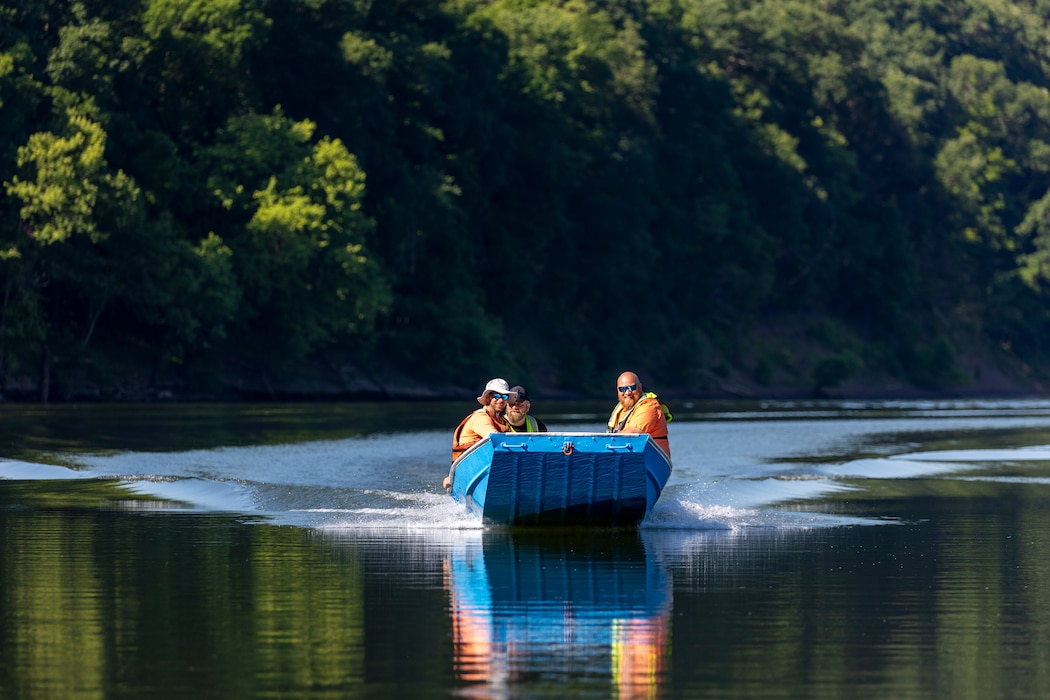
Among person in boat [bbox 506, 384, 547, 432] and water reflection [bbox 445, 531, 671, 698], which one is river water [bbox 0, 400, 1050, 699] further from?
person in boat [bbox 506, 384, 547, 432]

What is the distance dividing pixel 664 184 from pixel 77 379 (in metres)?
46.2

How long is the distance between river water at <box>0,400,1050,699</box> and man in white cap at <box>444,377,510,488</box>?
1052 millimetres

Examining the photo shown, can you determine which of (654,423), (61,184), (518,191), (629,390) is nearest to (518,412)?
(629,390)

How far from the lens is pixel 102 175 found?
64062mm

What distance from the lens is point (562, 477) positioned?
21.6 m

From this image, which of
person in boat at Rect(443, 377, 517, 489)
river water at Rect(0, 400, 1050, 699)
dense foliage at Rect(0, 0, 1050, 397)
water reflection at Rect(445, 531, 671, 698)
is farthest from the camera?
dense foliage at Rect(0, 0, 1050, 397)

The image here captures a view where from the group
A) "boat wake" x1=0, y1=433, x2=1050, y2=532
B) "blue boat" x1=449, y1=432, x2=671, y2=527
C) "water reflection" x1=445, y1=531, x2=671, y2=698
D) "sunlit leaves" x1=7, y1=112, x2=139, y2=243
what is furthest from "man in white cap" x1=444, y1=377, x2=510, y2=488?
"sunlit leaves" x1=7, y1=112, x2=139, y2=243

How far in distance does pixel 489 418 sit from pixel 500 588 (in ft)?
19.8

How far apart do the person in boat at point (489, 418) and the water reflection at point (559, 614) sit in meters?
1.60

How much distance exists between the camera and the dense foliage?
67.2 m

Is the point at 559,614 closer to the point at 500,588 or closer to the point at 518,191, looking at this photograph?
the point at 500,588

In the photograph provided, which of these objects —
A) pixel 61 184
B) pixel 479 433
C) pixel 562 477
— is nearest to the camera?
pixel 562 477

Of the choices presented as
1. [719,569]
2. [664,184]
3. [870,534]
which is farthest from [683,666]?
[664,184]

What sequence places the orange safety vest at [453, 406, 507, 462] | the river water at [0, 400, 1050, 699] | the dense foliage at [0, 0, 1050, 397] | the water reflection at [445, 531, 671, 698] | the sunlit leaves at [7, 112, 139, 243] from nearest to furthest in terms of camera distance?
the river water at [0, 400, 1050, 699] < the water reflection at [445, 531, 671, 698] < the orange safety vest at [453, 406, 507, 462] < the sunlit leaves at [7, 112, 139, 243] < the dense foliage at [0, 0, 1050, 397]
